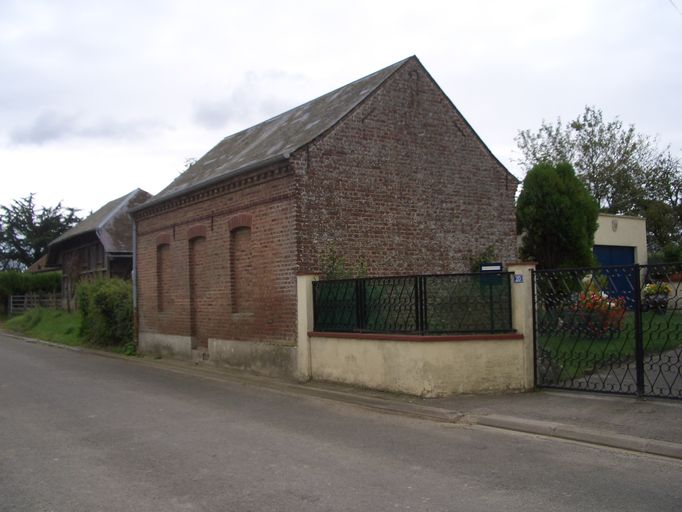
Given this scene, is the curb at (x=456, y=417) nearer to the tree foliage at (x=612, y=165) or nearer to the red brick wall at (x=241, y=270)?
the red brick wall at (x=241, y=270)

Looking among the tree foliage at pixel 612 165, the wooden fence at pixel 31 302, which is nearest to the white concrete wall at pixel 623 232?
the tree foliage at pixel 612 165

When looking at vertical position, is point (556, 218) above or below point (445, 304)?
above

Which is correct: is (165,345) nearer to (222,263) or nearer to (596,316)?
(222,263)

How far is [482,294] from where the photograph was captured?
34.4 feet

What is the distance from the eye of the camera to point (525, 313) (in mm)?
10398

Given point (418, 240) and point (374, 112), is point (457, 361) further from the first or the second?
Answer: point (374, 112)

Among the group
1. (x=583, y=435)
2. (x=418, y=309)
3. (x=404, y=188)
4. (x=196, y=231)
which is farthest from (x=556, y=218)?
(x=583, y=435)

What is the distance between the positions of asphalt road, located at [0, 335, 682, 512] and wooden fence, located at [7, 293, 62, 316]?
3179 centimetres

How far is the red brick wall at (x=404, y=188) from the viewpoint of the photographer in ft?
43.8

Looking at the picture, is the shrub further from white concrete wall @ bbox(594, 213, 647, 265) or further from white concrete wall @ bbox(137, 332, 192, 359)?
white concrete wall @ bbox(594, 213, 647, 265)

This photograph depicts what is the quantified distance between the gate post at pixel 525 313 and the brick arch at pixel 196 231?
333 inches

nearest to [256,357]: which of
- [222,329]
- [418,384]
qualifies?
[222,329]

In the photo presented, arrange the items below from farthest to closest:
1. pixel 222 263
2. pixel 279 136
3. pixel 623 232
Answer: pixel 623 232 < pixel 279 136 < pixel 222 263

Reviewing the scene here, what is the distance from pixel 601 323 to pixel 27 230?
66.5 meters
